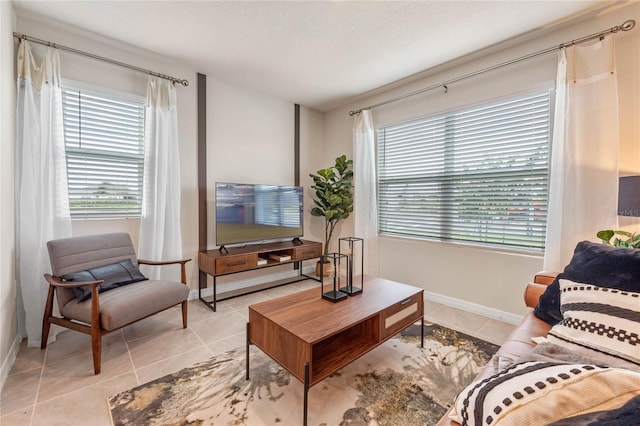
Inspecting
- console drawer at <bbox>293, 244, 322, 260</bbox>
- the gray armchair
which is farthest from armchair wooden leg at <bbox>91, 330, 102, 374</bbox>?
console drawer at <bbox>293, 244, 322, 260</bbox>

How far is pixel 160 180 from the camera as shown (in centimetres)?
277

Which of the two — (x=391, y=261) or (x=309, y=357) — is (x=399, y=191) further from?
(x=309, y=357)

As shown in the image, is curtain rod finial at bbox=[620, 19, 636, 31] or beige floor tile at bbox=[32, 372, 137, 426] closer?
beige floor tile at bbox=[32, 372, 137, 426]

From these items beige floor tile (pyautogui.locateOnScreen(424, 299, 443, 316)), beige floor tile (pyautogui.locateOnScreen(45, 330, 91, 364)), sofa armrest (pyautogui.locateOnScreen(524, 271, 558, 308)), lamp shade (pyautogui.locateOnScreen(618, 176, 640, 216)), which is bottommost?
beige floor tile (pyautogui.locateOnScreen(45, 330, 91, 364))

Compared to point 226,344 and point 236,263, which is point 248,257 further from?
point 226,344

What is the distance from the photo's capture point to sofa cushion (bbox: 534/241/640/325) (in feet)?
4.19

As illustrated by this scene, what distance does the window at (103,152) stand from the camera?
246 cm

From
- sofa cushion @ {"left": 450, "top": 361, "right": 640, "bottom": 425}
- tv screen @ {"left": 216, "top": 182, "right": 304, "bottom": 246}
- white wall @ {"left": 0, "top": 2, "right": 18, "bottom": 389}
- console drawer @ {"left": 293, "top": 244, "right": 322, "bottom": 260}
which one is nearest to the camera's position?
sofa cushion @ {"left": 450, "top": 361, "right": 640, "bottom": 425}

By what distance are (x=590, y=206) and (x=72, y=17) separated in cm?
433

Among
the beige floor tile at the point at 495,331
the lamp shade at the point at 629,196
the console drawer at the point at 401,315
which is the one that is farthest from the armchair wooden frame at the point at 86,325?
the lamp shade at the point at 629,196

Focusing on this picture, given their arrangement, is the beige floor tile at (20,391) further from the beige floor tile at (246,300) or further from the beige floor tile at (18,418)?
the beige floor tile at (246,300)

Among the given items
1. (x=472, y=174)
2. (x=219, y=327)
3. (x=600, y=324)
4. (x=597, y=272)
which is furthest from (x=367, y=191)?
(x=600, y=324)

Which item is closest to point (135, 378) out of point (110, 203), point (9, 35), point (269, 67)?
point (110, 203)

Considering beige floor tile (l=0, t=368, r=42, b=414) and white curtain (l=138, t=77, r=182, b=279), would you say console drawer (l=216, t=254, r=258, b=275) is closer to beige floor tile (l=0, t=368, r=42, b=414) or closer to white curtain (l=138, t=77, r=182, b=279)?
white curtain (l=138, t=77, r=182, b=279)
